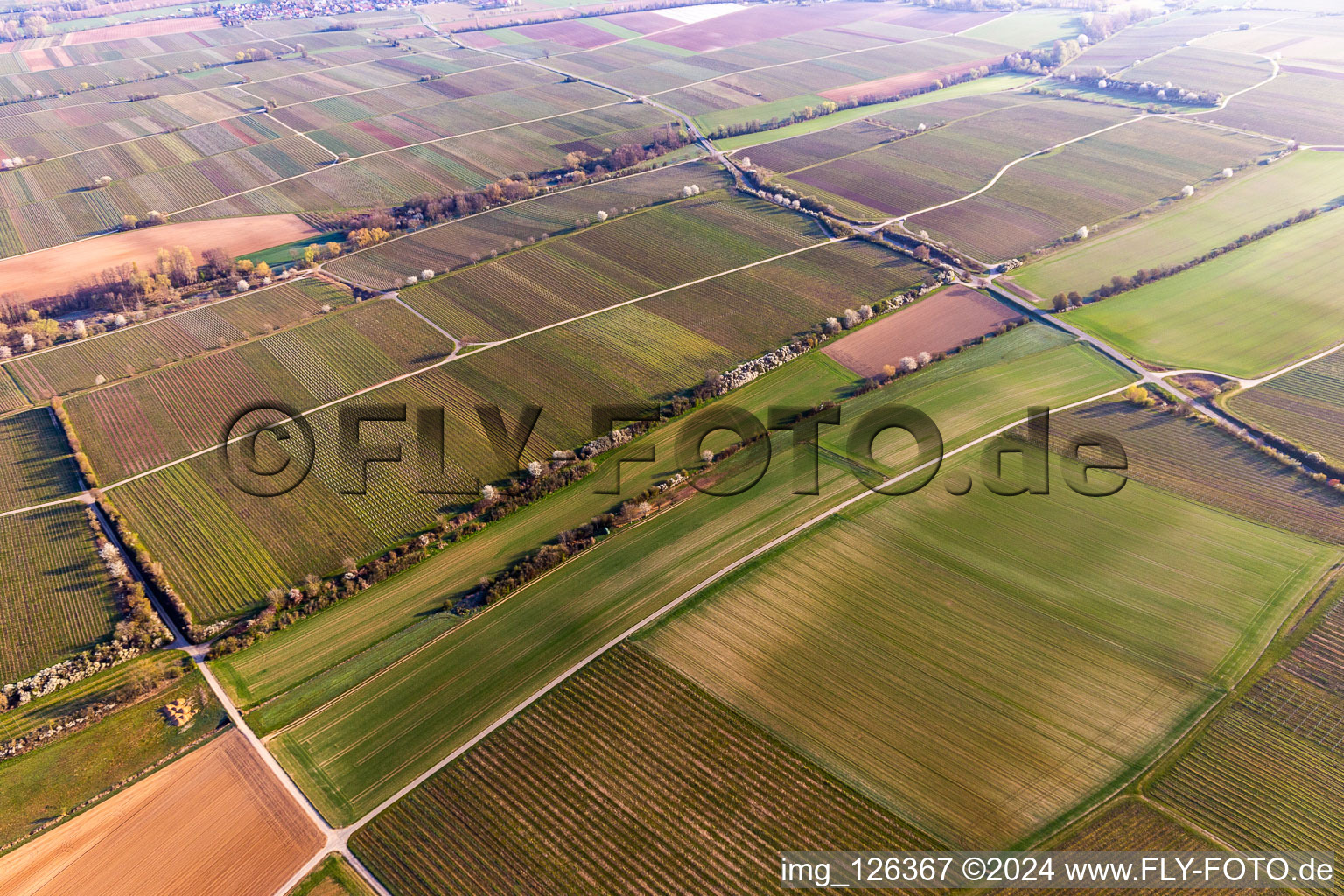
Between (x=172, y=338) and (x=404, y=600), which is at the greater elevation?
(x=172, y=338)

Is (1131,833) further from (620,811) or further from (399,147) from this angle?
(399,147)

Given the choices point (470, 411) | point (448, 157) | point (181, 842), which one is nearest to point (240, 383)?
point (470, 411)

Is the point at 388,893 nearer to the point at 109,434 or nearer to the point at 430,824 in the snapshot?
the point at 430,824

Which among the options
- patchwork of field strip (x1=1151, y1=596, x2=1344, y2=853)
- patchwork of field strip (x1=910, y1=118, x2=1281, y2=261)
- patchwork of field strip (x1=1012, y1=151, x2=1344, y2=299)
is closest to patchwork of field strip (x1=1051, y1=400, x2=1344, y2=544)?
patchwork of field strip (x1=1151, y1=596, x2=1344, y2=853)

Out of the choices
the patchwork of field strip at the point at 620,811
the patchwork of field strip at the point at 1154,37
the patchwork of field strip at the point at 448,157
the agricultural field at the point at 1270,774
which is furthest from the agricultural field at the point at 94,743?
the patchwork of field strip at the point at 1154,37

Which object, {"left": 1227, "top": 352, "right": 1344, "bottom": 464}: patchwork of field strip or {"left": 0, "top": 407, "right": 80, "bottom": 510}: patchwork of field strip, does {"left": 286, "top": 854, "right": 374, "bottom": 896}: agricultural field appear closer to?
{"left": 0, "top": 407, "right": 80, "bottom": 510}: patchwork of field strip

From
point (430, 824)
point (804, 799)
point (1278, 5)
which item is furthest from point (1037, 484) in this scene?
point (1278, 5)
